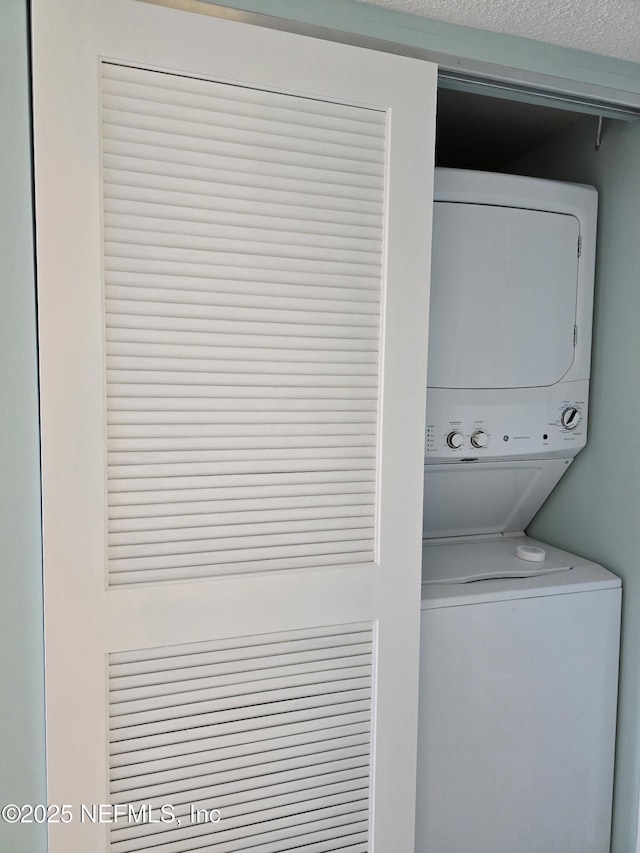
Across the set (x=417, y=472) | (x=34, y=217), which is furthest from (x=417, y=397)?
(x=34, y=217)

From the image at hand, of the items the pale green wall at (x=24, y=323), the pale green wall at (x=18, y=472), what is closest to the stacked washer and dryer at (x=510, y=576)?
the pale green wall at (x=24, y=323)

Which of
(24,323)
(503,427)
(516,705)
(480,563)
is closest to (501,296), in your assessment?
(503,427)

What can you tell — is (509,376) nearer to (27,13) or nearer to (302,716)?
(302,716)

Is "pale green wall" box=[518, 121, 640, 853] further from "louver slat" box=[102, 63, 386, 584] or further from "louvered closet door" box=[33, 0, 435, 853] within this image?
"louver slat" box=[102, 63, 386, 584]

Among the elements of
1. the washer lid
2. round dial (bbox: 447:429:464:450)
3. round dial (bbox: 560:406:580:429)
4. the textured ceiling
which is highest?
the textured ceiling

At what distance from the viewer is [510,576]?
1.80m

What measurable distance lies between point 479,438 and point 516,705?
0.73 meters

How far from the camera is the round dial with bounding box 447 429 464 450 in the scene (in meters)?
1.81

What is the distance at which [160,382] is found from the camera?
124 centimetres

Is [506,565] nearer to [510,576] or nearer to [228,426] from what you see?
[510,576]

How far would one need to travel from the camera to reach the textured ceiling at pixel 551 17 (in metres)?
1.33

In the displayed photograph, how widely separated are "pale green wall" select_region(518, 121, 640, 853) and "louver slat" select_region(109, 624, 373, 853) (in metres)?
0.86

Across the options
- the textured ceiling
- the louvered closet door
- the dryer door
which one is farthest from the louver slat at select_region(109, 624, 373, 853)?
the textured ceiling

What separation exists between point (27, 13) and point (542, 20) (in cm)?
106
